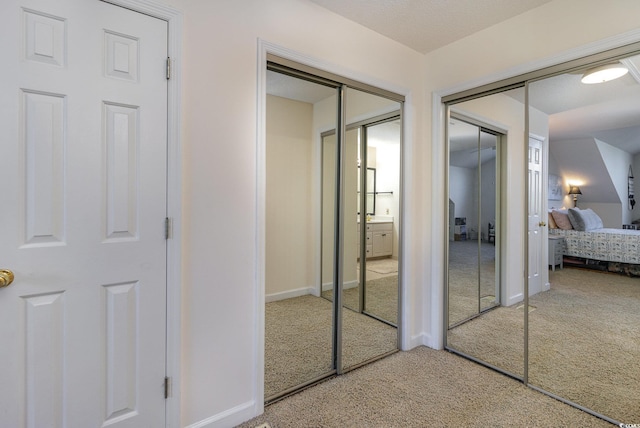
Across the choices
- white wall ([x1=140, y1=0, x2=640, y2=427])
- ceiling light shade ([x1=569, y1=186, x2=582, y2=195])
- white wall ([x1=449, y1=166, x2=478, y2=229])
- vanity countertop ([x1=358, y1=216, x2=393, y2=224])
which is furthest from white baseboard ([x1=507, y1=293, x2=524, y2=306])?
vanity countertop ([x1=358, y1=216, x2=393, y2=224])

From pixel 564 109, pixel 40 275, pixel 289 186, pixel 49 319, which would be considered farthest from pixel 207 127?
pixel 564 109

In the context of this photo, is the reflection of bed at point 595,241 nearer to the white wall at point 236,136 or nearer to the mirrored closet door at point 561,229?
the mirrored closet door at point 561,229

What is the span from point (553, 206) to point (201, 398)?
2499 millimetres

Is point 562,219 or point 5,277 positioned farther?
point 562,219

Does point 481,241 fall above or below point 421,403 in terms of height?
above

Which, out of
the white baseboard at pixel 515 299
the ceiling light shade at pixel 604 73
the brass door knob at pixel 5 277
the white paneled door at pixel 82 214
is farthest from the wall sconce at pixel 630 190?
the brass door knob at pixel 5 277

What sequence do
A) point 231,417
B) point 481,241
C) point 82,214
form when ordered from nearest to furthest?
point 82,214, point 231,417, point 481,241

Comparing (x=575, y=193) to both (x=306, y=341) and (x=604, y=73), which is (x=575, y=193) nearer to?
(x=604, y=73)

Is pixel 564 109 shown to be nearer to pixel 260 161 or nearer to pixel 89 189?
pixel 260 161

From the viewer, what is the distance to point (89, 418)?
1.39 meters

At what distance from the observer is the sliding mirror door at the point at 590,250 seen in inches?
73.7

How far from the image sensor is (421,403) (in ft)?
6.36

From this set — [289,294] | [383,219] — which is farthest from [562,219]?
[289,294]

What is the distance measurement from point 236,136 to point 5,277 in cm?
113
